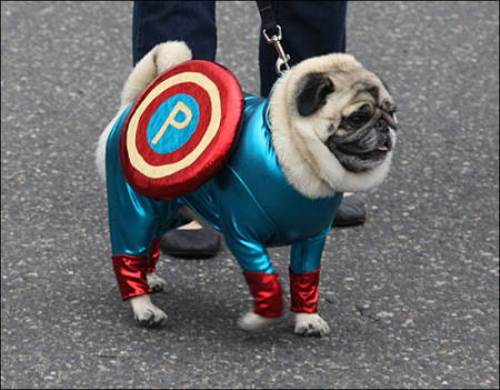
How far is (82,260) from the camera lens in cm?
434

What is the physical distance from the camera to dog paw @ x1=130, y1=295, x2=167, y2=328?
3.82 meters

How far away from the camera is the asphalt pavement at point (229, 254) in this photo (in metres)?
3.82

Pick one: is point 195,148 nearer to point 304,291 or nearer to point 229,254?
point 304,291

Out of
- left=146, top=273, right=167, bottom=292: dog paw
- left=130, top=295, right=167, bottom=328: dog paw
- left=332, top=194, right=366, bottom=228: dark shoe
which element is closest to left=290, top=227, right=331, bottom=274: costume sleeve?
left=130, top=295, right=167, bottom=328: dog paw

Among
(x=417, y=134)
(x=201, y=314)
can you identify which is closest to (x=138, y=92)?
(x=201, y=314)

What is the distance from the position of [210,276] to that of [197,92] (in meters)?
1.00

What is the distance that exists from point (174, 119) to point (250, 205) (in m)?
0.27

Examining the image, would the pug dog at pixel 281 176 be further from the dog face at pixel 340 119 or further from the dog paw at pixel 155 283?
the dog paw at pixel 155 283

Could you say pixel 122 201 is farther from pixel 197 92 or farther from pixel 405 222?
pixel 405 222

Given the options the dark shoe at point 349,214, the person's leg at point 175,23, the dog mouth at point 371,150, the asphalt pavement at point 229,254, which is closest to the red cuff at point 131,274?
the asphalt pavement at point 229,254

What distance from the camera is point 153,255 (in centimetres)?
393

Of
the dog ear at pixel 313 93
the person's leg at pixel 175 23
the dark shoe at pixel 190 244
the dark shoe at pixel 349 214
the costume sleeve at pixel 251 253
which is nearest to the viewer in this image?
the dog ear at pixel 313 93

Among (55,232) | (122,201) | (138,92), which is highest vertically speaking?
(138,92)

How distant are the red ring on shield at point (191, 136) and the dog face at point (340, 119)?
0.55 feet
